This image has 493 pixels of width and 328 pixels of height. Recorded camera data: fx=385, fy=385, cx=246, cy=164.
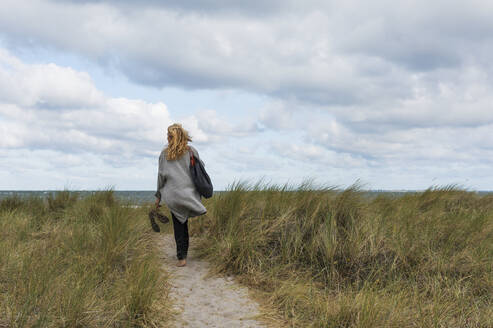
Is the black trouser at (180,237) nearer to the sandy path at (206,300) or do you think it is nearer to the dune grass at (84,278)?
the sandy path at (206,300)

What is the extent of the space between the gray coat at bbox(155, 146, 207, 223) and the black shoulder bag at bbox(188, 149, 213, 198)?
0.06 m

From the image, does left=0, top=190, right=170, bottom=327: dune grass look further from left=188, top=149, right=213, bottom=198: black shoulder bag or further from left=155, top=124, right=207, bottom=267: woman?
left=188, top=149, right=213, bottom=198: black shoulder bag

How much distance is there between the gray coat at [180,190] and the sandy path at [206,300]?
0.85 metres

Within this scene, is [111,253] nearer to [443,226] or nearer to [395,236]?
[395,236]

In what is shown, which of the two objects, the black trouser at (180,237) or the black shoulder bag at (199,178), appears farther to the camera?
the black trouser at (180,237)

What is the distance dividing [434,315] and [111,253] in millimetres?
4270

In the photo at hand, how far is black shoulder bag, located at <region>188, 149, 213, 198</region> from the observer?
19.6 ft

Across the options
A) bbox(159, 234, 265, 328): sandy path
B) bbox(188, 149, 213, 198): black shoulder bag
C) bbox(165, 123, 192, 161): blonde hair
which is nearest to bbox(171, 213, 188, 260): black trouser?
bbox(159, 234, 265, 328): sandy path

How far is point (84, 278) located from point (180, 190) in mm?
1865

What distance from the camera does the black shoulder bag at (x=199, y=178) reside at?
5988 millimetres

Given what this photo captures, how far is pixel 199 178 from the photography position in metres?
6.00

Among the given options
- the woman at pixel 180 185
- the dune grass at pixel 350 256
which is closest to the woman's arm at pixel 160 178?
the woman at pixel 180 185

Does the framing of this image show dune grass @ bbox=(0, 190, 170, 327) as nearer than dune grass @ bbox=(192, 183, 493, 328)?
Yes

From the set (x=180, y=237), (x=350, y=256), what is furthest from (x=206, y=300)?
(x=350, y=256)
